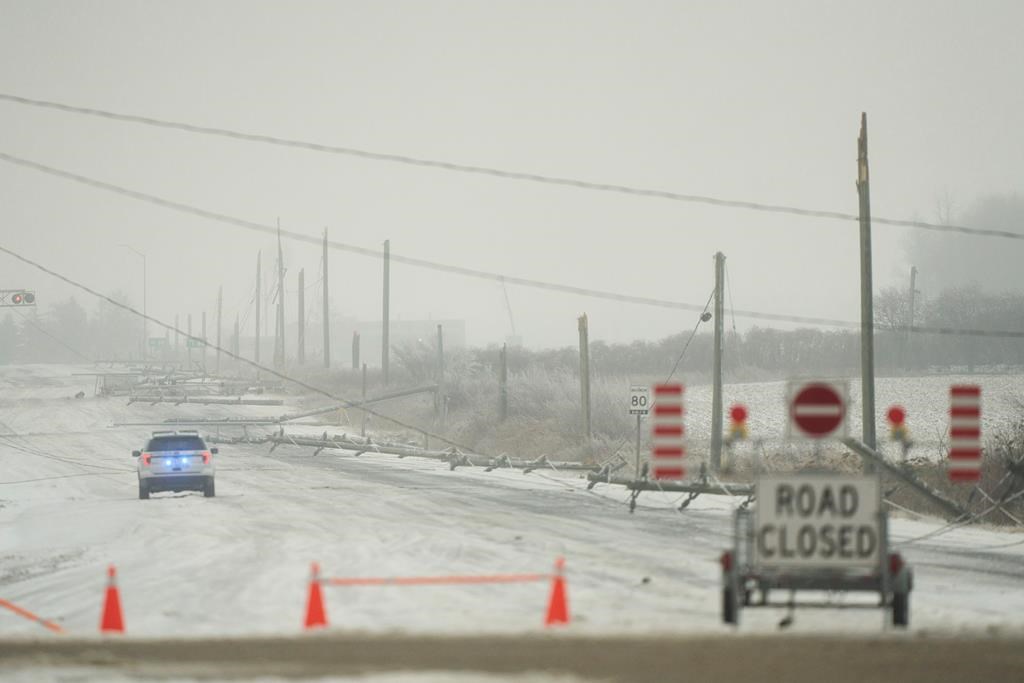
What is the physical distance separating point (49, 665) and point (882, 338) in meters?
87.0

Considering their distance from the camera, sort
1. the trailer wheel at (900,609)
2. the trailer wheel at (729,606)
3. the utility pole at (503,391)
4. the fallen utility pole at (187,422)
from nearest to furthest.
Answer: the trailer wheel at (900,609), the trailer wheel at (729,606), the utility pole at (503,391), the fallen utility pole at (187,422)

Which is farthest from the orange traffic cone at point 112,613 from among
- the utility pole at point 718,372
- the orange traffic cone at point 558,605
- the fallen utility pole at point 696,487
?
the utility pole at point 718,372

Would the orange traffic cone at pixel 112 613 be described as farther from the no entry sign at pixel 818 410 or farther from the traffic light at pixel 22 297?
the traffic light at pixel 22 297

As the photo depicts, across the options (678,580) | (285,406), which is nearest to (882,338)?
(285,406)

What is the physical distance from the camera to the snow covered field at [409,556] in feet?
52.5

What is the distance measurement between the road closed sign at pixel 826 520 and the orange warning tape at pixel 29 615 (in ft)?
28.1

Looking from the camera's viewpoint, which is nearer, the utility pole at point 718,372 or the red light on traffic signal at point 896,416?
the red light on traffic signal at point 896,416

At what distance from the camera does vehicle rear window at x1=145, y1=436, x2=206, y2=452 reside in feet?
118

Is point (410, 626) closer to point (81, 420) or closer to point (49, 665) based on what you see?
point (49, 665)

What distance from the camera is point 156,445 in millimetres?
35875

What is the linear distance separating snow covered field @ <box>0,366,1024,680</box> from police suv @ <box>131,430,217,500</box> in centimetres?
60

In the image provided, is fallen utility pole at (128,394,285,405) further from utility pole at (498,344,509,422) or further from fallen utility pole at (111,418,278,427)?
utility pole at (498,344,509,422)

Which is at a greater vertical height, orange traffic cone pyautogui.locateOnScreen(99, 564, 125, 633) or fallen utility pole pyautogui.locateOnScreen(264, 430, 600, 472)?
orange traffic cone pyautogui.locateOnScreen(99, 564, 125, 633)

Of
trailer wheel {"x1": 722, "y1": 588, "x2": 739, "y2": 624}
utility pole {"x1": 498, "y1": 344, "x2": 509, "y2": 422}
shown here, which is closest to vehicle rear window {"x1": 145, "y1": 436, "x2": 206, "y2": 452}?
utility pole {"x1": 498, "y1": 344, "x2": 509, "y2": 422}
